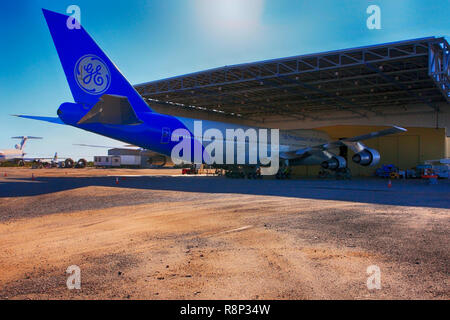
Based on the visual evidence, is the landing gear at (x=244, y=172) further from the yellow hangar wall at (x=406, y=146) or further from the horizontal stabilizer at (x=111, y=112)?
the yellow hangar wall at (x=406, y=146)

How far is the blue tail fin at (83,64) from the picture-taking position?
1070cm

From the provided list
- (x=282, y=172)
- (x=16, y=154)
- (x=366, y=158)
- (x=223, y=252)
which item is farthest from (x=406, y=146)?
(x=16, y=154)

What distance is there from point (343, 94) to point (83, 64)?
19.3 m

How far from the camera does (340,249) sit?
426 centimetres

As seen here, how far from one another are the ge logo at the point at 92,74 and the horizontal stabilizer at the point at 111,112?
1.26 meters

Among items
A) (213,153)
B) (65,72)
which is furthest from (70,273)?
(213,153)

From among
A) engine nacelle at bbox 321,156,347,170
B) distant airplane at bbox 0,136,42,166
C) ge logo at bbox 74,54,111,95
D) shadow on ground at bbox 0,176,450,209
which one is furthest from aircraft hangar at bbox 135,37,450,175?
distant airplane at bbox 0,136,42,166

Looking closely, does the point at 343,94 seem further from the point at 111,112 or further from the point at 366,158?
the point at 111,112

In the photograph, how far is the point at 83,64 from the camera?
37.3ft

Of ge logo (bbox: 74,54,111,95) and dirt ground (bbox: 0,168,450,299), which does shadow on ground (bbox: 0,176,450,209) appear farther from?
ge logo (bbox: 74,54,111,95)

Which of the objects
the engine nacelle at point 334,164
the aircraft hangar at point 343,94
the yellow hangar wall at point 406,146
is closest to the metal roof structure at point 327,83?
the aircraft hangar at point 343,94

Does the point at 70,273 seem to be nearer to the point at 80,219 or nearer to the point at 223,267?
the point at 223,267

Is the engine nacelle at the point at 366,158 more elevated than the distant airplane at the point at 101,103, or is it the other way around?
the distant airplane at the point at 101,103

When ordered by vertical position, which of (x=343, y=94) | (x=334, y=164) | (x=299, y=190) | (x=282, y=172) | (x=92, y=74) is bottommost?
(x=299, y=190)
